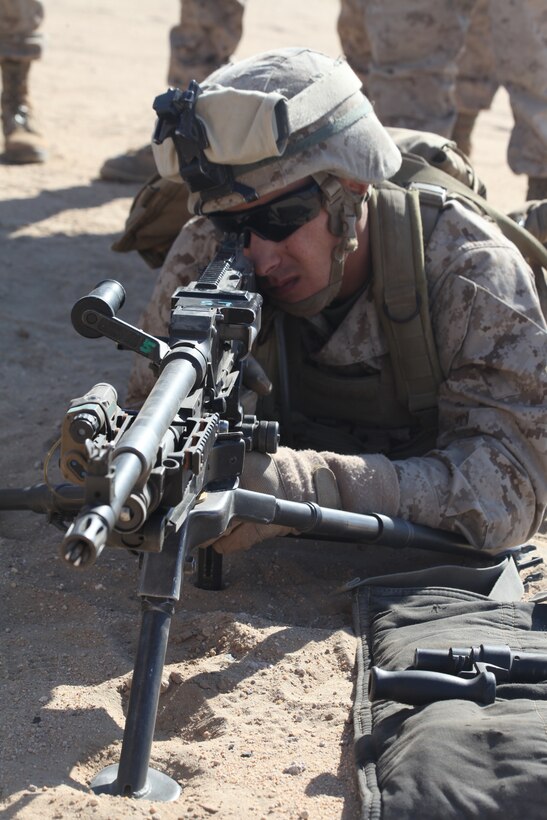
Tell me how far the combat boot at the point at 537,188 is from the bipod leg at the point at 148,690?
161 inches

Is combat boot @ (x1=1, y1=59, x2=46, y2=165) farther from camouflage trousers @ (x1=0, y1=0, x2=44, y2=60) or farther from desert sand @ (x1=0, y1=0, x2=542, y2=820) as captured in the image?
desert sand @ (x1=0, y1=0, x2=542, y2=820)

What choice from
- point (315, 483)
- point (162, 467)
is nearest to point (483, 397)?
point (315, 483)

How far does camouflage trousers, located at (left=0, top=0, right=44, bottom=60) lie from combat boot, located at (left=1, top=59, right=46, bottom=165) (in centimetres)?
10

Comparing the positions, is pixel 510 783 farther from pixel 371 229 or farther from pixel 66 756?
pixel 371 229

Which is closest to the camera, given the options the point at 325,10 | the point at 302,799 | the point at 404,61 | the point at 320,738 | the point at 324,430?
the point at 302,799

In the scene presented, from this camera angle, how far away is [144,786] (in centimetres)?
251

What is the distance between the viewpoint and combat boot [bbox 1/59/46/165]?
884 centimetres

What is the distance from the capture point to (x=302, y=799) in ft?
8.53

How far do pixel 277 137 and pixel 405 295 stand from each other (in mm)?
687

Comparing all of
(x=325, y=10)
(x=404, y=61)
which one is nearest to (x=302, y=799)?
(x=404, y=61)

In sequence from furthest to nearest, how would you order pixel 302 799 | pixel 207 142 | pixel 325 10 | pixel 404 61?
pixel 325 10 < pixel 404 61 < pixel 207 142 < pixel 302 799

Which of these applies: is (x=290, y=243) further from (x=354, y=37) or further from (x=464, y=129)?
(x=464, y=129)

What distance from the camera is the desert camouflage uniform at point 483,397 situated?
141 inches

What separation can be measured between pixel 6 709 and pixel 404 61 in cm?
483
